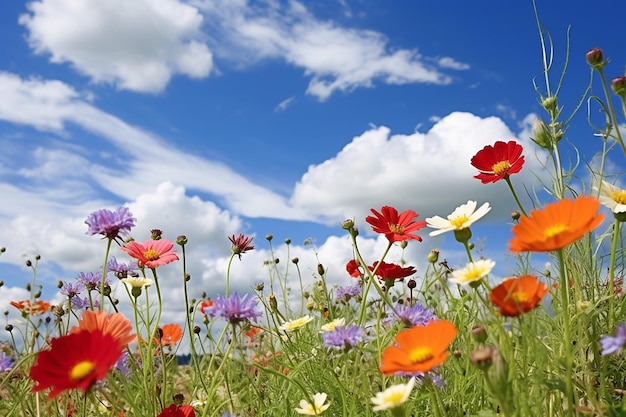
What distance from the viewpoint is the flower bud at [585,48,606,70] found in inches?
54.5

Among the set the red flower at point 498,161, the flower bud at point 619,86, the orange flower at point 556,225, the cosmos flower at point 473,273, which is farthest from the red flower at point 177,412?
the flower bud at point 619,86

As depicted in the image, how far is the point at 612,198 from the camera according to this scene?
4.43 feet

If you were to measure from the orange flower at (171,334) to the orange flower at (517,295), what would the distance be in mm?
1577

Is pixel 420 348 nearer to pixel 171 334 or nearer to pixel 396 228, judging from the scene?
pixel 396 228

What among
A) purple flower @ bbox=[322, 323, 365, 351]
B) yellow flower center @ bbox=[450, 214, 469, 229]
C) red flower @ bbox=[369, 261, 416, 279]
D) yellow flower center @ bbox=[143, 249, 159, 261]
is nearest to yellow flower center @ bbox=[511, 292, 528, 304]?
yellow flower center @ bbox=[450, 214, 469, 229]

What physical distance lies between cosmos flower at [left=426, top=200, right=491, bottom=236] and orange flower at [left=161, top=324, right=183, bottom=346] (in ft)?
4.36

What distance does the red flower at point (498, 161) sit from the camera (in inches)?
65.1

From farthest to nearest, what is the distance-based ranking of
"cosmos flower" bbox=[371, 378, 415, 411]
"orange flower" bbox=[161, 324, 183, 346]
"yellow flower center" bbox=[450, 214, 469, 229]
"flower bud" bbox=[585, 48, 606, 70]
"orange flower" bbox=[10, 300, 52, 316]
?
"orange flower" bbox=[10, 300, 52, 316] < "orange flower" bbox=[161, 324, 183, 346] < "flower bud" bbox=[585, 48, 606, 70] < "yellow flower center" bbox=[450, 214, 469, 229] < "cosmos flower" bbox=[371, 378, 415, 411]

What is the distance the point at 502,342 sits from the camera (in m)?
1.09

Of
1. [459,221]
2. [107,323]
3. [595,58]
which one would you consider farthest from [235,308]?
[595,58]

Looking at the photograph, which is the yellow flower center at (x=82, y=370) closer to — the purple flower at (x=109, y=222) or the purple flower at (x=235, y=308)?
the purple flower at (x=235, y=308)

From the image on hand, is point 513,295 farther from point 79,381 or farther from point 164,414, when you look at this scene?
point 164,414

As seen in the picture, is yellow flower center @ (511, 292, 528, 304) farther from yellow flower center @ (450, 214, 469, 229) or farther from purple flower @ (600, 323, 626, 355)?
yellow flower center @ (450, 214, 469, 229)

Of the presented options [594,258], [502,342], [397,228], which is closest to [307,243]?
[397,228]
